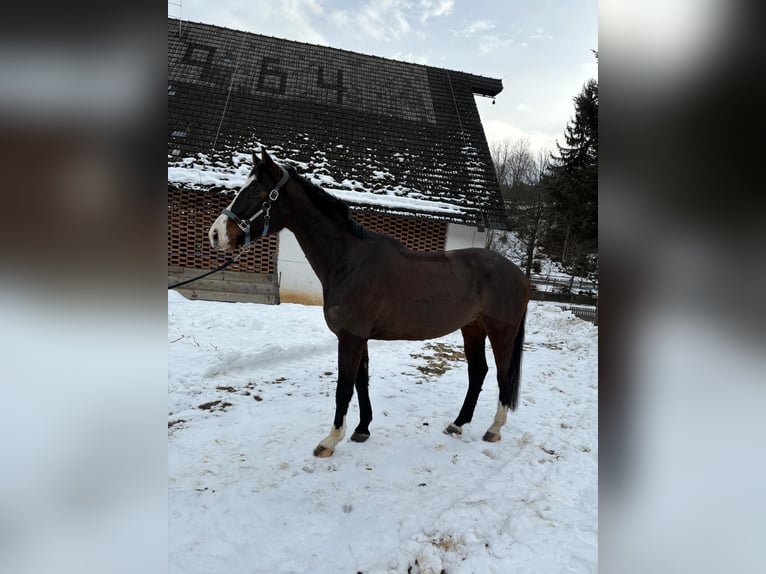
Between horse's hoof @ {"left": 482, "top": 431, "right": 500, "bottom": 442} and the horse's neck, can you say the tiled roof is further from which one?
horse's hoof @ {"left": 482, "top": 431, "right": 500, "bottom": 442}

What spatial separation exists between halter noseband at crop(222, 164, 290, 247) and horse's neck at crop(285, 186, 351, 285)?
0.42ft

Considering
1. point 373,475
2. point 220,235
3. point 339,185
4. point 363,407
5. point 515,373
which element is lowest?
point 373,475

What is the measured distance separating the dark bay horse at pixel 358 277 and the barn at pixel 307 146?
5072 mm

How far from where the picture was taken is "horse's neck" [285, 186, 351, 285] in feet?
9.45

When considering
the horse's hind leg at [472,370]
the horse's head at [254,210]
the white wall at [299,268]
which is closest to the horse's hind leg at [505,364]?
the horse's hind leg at [472,370]

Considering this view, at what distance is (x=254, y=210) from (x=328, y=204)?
0.55 metres

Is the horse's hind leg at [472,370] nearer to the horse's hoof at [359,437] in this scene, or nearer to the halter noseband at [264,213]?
the horse's hoof at [359,437]

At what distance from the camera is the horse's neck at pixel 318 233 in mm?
2879

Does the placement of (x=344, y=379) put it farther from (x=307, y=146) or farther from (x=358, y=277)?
(x=307, y=146)

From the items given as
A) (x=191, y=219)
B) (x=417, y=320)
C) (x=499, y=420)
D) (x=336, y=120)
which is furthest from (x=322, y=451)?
(x=336, y=120)

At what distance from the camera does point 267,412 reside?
3.48 m

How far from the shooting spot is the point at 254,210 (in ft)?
8.86
